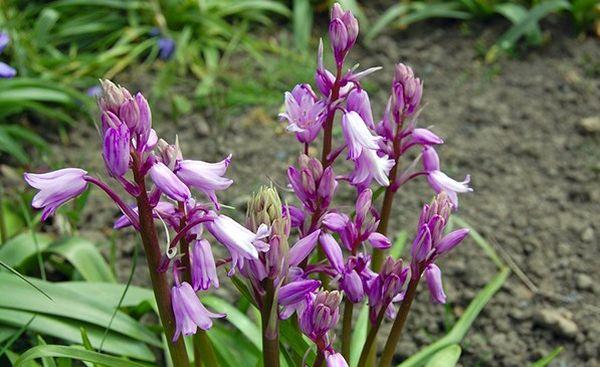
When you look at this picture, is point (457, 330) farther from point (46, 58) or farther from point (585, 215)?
point (46, 58)

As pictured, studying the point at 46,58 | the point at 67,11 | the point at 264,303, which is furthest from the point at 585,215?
the point at 67,11

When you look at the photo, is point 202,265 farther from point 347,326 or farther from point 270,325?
point 347,326

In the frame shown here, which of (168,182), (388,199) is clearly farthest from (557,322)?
(168,182)

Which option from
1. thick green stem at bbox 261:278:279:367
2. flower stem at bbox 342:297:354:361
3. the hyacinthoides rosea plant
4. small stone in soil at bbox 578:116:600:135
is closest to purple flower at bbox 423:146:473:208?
the hyacinthoides rosea plant

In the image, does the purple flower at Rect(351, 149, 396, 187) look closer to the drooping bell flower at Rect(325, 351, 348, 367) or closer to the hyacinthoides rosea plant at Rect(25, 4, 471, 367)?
the hyacinthoides rosea plant at Rect(25, 4, 471, 367)

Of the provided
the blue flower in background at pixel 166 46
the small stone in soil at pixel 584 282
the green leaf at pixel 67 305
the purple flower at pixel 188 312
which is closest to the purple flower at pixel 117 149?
the purple flower at pixel 188 312

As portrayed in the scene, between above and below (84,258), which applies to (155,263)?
above
